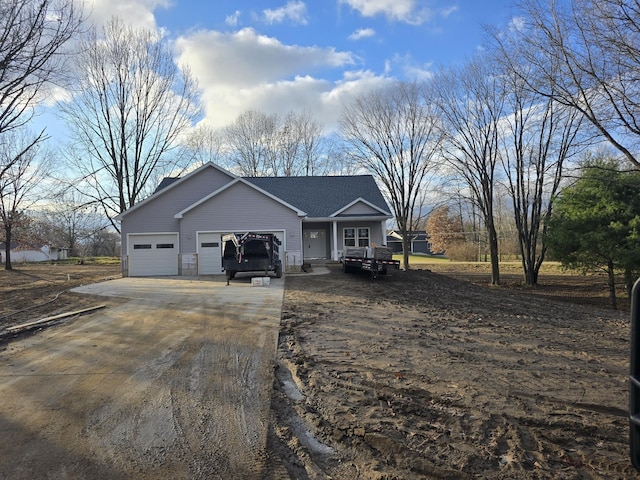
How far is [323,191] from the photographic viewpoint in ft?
97.2

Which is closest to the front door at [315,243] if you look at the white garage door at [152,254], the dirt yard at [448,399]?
the white garage door at [152,254]

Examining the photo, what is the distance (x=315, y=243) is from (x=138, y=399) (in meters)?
24.1

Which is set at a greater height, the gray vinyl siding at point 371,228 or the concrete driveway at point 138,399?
the gray vinyl siding at point 371,228

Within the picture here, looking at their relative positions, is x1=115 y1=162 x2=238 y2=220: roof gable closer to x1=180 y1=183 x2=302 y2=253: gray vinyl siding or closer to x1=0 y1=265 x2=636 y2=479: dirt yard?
x1=180 y1=183 x2=302 y2=253: gray vinyl siding

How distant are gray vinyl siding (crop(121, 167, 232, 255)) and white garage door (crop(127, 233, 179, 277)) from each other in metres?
0.35

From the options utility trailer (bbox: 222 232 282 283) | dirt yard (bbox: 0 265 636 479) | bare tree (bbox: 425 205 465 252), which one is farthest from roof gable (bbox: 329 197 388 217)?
bare tree (bbox: 425 205 465 252)

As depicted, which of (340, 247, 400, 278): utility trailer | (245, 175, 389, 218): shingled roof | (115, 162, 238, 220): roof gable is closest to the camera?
(340, 247, 400, 278): utility trailer

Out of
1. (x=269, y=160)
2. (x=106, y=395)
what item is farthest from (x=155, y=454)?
(x=269, y=160)

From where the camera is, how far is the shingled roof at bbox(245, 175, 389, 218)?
27703 mm

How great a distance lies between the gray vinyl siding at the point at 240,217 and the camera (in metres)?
22.3

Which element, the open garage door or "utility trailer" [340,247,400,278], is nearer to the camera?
"utility trailer" [340,247,400,278]

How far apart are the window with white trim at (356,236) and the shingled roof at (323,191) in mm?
1713

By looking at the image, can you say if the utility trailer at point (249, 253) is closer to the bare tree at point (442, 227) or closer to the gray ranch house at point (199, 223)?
the gray ranch house at point (199, 223)

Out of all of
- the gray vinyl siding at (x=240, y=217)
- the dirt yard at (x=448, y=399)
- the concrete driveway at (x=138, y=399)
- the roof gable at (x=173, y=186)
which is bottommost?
the dirt yard at (x=448, y=399)
